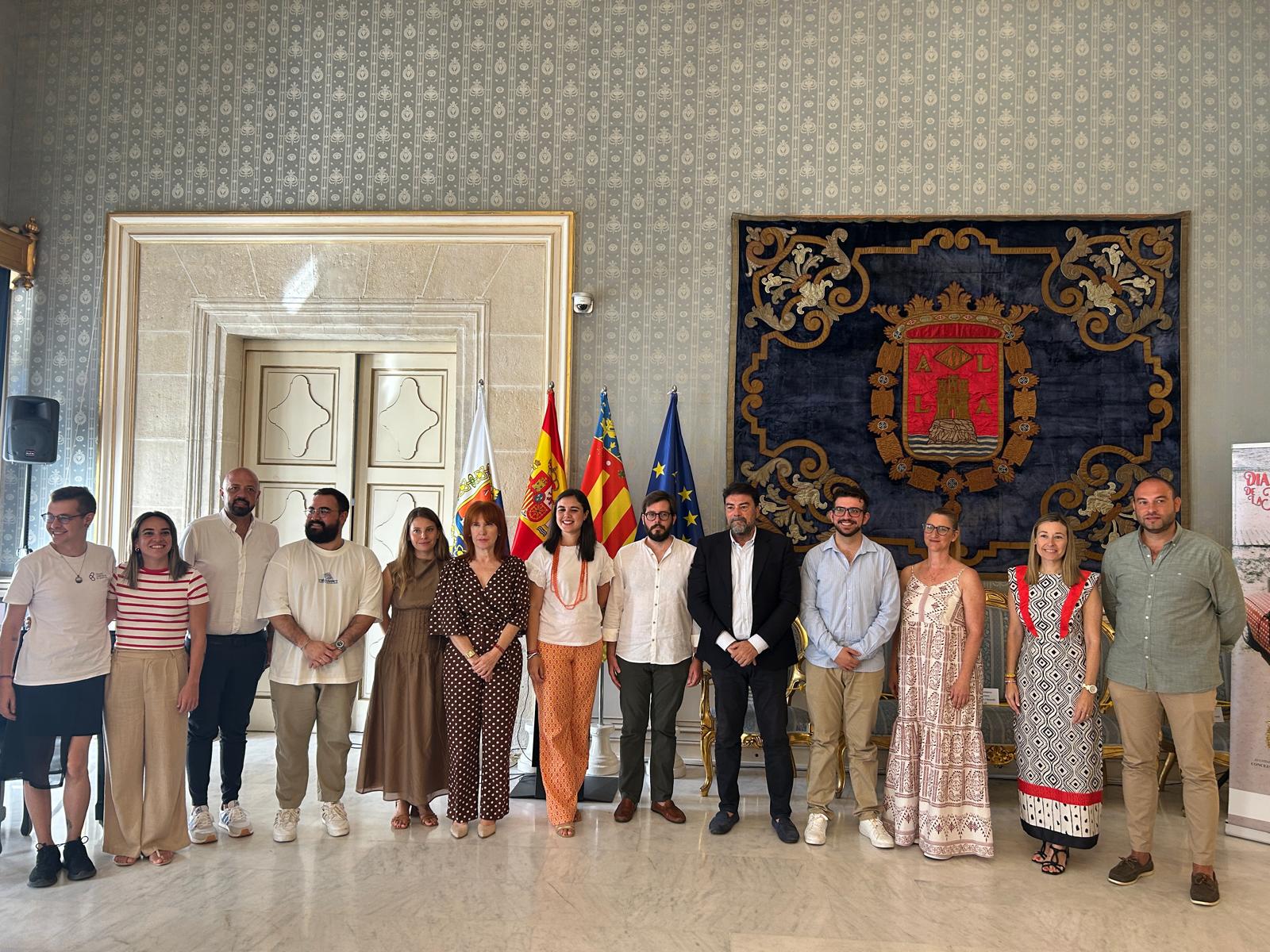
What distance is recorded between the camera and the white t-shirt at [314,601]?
4.18 metres

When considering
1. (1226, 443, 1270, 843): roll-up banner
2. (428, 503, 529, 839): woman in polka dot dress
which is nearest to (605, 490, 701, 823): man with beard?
(428, 503, 529, 839): woman in polka dot dress

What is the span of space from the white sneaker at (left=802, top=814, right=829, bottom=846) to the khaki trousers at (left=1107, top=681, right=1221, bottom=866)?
1243 mm

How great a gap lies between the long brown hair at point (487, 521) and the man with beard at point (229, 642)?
0.91 meters

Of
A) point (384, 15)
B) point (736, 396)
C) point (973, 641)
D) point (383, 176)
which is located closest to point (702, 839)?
point (973, 641)

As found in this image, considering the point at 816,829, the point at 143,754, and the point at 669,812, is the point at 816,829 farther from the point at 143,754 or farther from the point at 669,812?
the point at 143,754

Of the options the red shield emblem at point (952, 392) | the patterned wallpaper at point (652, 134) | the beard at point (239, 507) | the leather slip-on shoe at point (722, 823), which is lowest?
the leather slip-on shoe at point (722, 823)

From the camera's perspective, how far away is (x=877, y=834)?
13.7 feet

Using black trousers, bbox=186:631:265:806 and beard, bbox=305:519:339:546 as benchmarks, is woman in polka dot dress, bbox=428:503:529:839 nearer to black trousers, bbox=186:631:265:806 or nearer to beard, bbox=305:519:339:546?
beard, bbox=305:519:339:546

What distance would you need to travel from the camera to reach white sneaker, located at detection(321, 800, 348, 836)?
4191 millimetres

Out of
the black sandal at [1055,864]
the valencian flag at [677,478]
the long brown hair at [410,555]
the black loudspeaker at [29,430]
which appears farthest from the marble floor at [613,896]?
the black loudspeaker at [29,430]

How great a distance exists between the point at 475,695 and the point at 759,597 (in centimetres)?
137

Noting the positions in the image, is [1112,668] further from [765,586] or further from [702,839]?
[702,839]

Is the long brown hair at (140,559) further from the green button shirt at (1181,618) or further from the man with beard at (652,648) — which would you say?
the green button shirt at (1181,618)

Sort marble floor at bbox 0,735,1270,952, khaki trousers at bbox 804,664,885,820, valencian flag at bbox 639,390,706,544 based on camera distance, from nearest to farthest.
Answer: marble floor at bbox 0,735,1270,952
khaki trousers at bbox 804,664,885,820
valencian flag at bbox 639,390,706,544
